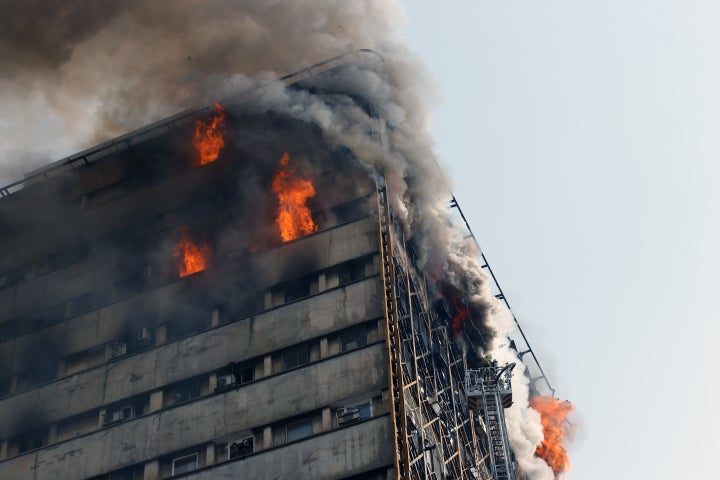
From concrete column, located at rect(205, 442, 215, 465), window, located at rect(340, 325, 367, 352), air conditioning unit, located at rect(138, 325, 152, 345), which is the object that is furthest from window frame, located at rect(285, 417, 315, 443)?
air conditioning unit, located at rect(138, 325, 152, 345)

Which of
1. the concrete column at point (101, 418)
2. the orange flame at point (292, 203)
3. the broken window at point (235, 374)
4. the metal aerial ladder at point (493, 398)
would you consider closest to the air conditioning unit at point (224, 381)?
the broken window at point (235, 374)

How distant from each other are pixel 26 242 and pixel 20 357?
775 centimetres

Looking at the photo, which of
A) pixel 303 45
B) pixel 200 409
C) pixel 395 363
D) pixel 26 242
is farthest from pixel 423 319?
pixel 26 242

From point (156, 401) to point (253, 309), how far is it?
19.8 feet

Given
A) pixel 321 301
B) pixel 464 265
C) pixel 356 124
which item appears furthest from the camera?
pixel 464 265

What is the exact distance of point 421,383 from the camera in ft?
173

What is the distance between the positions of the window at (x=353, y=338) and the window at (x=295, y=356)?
1.61 metres

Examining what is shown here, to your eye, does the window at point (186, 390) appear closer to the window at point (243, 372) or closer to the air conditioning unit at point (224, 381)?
the air conditioning unit at point (224, 381)

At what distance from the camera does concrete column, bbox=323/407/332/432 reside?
47906 mm

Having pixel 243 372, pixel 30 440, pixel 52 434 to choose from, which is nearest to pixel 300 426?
pixel 243 372

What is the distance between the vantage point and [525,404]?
69625mm

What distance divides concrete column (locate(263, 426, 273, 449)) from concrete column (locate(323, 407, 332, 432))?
2465 millimetres

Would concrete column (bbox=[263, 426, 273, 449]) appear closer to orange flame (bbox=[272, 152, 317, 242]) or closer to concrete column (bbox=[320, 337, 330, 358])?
concrete column (bbox=[320, 337, 330, 358])

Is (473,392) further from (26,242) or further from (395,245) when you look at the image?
(26,242)
